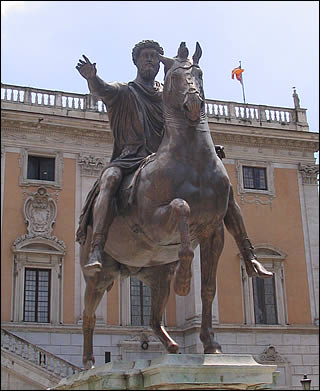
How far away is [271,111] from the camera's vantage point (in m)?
28.6

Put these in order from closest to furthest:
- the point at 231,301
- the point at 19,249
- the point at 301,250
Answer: the point at 19,249 < the point at 231,301 < the point at 301,250

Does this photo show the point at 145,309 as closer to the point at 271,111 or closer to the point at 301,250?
the point at 301,250

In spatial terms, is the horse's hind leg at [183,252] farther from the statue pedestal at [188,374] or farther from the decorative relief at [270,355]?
the decorative relief at [270,355]

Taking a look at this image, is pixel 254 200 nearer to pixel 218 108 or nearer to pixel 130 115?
pixel 218 108

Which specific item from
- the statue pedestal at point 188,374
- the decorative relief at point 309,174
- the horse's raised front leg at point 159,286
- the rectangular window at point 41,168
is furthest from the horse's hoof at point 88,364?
the decorative relief at point 309,174

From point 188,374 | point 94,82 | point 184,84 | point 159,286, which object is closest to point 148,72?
point 94,82

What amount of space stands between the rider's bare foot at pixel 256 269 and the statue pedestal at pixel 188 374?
30.2 inches

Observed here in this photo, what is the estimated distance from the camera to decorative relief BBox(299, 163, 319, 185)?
91.7ft

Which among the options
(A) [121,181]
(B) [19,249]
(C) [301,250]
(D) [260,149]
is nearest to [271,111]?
(D) [260,149]

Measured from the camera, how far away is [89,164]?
82.6 feet

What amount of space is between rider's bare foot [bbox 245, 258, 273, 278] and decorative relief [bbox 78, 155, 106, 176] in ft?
65.6

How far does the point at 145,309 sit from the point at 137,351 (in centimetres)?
162

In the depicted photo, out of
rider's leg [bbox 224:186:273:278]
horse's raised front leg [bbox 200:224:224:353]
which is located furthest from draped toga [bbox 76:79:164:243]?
horse's raised front leg [bbox 200:224:224:353]

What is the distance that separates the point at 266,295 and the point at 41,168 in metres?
10.0
